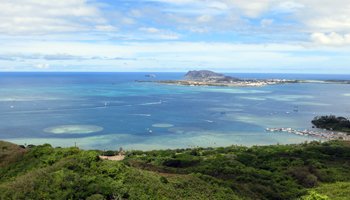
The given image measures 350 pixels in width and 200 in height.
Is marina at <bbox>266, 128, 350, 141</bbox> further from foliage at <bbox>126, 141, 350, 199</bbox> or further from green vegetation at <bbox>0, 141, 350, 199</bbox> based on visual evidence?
green vegetation at <bbox>0, 141, 350, 199</bbox>

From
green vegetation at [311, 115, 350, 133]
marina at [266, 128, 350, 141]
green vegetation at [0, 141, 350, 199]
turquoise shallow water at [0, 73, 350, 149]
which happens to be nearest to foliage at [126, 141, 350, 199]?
green vegetation at [0, 141, 350, 199]

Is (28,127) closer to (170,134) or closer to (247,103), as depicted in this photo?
(170,134)

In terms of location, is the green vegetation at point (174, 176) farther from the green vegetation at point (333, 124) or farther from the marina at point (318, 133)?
the green vegetation at point (333, 124)

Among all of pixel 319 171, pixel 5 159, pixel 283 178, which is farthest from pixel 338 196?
pixel 5 159

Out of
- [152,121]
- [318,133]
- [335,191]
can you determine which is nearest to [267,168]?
[335,191]

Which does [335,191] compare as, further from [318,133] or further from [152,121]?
[152,121]
